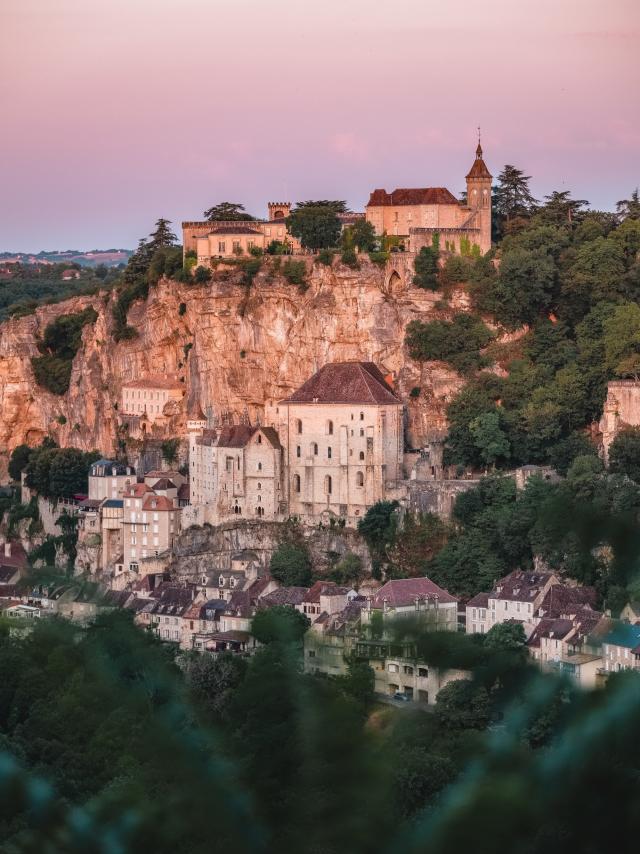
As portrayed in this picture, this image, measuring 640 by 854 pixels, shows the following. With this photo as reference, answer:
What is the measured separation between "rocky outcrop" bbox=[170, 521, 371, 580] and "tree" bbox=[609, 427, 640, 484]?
464 cm

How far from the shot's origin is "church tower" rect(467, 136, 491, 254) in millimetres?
33656

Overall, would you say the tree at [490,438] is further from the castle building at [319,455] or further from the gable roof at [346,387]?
the gable roof at [346,387]

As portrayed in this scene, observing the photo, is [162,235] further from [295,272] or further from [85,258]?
[85,258]

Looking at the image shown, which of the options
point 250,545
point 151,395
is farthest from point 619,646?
point 151,395

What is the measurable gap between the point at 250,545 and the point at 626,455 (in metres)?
7.17

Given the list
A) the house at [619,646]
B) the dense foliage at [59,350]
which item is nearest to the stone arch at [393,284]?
the dense foliage at [59,350]

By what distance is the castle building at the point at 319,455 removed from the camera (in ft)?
97.1

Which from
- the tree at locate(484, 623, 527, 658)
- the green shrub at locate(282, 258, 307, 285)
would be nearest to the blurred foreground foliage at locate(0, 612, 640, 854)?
the tree at locate(484, 623, 527, 658)

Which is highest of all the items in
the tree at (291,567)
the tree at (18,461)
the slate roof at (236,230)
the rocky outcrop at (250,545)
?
the slate roof at (236,230)

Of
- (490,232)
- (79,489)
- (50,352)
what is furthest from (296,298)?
(50,352)

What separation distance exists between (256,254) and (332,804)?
101 feet

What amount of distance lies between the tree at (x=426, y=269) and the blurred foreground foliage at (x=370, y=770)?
91.4ft

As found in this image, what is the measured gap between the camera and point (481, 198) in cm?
3425

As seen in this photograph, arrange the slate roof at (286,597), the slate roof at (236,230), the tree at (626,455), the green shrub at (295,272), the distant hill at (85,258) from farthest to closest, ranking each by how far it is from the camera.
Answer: the distant hill at (85,258) < the slate roof at (236,230) < the green shrub at (295,272) < the tree at (626,455) < the slate roof at (286,597)
